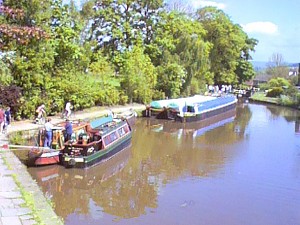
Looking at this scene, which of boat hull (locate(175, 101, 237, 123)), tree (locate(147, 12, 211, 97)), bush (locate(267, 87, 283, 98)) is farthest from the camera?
bush (locate(267, 87, 283, 98))

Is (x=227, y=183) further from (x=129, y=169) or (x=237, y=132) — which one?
(x=237, y=132)

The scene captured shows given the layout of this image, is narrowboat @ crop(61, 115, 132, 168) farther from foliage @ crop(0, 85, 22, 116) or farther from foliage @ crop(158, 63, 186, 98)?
foliage @ crop(158, 63, 186, 98)

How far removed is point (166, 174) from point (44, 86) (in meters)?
9.91

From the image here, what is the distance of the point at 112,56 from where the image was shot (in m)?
34.8

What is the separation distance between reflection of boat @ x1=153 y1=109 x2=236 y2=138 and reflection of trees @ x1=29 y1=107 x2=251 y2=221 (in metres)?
2.02

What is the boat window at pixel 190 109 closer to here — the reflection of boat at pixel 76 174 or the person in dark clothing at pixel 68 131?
the reflection of boat at pixel 76 174

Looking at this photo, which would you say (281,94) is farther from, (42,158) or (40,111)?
(42,158)

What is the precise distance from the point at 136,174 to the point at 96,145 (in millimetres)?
1871

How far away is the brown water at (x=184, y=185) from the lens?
11023 mm

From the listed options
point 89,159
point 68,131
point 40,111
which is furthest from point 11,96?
Result: point 89,159

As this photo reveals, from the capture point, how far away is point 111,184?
13.7 m

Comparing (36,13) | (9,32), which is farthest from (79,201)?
(36,13)

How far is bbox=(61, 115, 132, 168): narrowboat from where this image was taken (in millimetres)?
14484

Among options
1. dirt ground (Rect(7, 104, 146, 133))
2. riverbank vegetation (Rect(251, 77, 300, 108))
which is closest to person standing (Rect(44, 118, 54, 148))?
dirt ground (Rect(7, 104, 146, 133))
